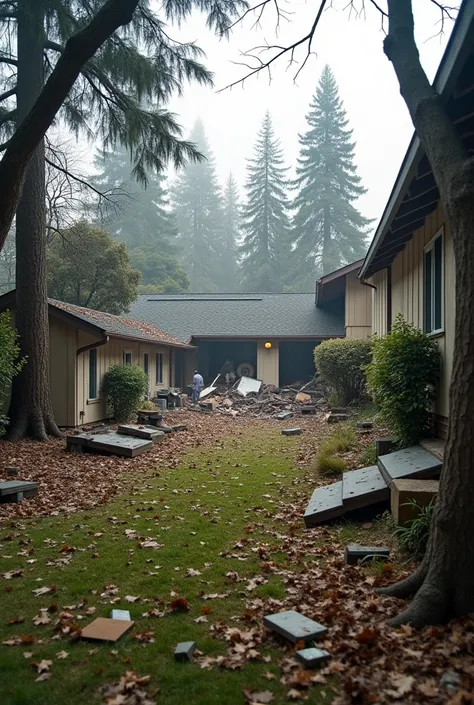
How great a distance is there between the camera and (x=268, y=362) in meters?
24.5

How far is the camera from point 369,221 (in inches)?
1794

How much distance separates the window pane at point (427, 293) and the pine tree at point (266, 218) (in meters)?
38.4

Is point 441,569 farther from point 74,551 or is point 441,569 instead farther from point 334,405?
point 334,405

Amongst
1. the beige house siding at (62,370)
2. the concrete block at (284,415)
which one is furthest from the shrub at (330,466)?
the concrete block at (284,415)

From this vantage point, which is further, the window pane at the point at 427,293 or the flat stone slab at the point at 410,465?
the window pane at the point at 427,293

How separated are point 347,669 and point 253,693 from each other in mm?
550

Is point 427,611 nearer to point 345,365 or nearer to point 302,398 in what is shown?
point 345,365

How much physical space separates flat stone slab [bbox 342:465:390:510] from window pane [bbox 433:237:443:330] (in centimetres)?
242

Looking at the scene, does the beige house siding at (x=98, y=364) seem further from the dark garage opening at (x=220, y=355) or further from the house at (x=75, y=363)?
the dark garage opening at (x=220, y=355)

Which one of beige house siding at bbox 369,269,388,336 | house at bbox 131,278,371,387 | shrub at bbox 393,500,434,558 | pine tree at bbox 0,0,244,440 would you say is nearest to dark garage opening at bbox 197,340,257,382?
house at bbox 131,278,371,387

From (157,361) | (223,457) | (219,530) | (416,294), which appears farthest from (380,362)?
(157,361)

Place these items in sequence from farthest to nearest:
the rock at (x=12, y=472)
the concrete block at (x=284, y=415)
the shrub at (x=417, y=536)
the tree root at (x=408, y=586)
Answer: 1. the concrete block at (x=284, y=415)
2. the rock at (x=12, y=472)
3. the shrub at (x=417, y=536)
4. the tree root at (x=408, y=586)

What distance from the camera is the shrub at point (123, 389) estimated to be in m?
15.6

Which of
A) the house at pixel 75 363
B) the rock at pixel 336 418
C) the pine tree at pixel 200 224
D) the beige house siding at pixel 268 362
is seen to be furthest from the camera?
the pine tree at pixel 200 224
